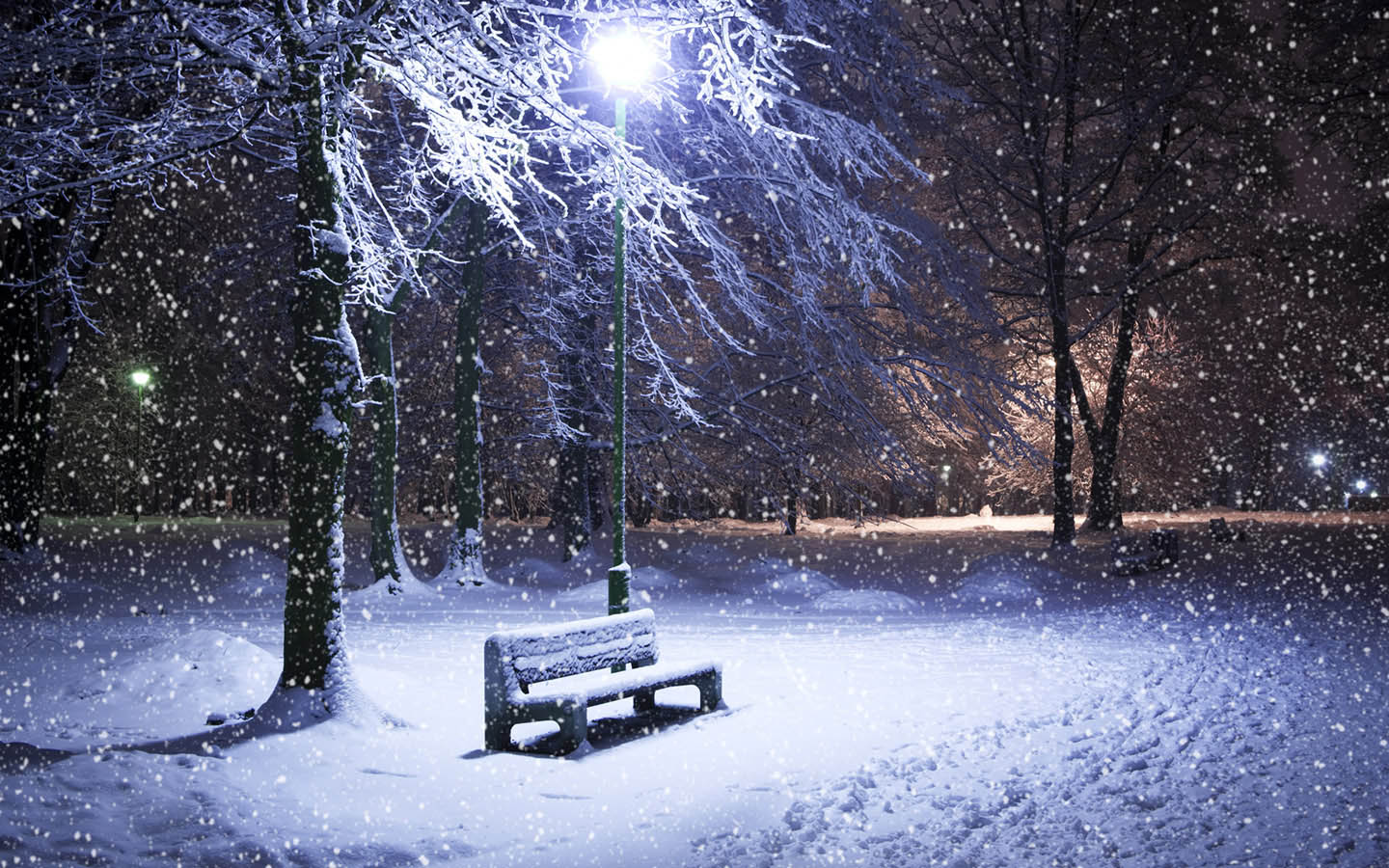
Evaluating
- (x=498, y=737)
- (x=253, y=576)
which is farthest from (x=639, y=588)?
(x=498, y=737)

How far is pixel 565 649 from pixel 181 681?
11.4 ft

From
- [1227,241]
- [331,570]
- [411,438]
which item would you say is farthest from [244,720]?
[1227,241]

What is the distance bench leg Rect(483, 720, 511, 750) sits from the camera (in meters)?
7.94

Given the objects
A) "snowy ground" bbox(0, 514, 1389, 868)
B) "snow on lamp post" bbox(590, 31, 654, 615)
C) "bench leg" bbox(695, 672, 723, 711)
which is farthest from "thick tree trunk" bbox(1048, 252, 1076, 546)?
"bench leg" bbox(695, 672, 723, 711)

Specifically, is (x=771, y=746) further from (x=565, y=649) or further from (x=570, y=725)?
(x=565, y=649)

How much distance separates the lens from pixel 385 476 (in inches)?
741

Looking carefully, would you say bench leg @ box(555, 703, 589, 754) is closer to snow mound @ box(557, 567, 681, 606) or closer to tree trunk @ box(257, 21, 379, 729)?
tree trunk @ box(257, 21, 379, 729)

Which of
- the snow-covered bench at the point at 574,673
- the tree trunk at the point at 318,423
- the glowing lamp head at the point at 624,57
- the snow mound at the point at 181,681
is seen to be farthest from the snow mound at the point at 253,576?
the glowing lamp head at the point at 624,57

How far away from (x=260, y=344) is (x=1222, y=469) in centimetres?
4556

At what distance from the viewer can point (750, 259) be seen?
21656 millimetres

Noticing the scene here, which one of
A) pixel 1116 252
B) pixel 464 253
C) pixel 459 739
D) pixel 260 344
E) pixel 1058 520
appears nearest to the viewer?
pixel 459 739

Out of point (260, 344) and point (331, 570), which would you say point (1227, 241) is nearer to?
point (260, 344)

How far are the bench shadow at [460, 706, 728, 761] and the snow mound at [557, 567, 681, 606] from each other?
7.37 metres

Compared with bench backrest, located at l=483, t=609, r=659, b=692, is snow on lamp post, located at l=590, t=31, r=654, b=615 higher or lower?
higher
